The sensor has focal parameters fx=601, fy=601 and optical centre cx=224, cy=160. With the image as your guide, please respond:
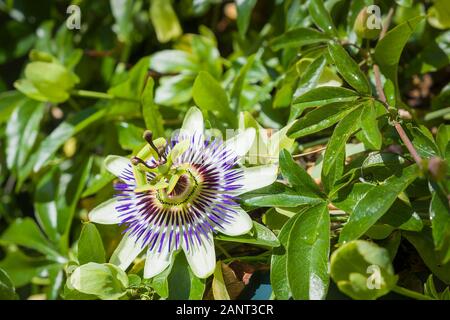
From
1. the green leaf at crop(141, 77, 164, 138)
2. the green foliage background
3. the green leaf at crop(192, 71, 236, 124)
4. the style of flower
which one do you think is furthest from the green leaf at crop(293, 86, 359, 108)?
the green leaf at crop(141, 77, 164, 138)

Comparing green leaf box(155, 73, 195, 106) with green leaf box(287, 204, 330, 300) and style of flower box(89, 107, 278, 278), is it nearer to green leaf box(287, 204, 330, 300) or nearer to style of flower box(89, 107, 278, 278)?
style of flower box(89, 107, 278, 278)

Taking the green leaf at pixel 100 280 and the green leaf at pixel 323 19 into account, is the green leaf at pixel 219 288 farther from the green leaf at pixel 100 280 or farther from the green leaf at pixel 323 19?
the green leaf at pixel 323 19

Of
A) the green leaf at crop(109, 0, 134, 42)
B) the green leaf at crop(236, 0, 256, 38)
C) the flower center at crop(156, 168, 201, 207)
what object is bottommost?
the flower center at crop(156, 168, 201, 207)

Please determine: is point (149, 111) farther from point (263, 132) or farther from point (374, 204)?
point (374, 204)

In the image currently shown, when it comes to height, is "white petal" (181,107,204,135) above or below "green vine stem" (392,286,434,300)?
above

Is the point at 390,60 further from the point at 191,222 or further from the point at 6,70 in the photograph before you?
the point at 6,70

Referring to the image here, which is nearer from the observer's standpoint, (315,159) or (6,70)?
(315,159)

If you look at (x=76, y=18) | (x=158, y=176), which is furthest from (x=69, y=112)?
(x=158, y=176)
